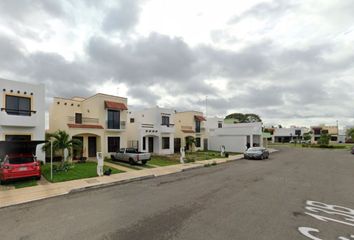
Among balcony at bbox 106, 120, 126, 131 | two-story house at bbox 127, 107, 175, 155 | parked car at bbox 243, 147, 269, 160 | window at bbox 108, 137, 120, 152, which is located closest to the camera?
balcony at bbox 106, 120, 126, 131

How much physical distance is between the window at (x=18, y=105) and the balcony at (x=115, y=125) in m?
8.10

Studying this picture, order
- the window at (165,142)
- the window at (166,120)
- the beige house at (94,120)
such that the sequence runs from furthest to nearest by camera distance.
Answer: the window at (166,120)
the window at (165,142)
the beige house at (94,120)

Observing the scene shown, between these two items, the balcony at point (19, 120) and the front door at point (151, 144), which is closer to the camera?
the balcony at point (19, 120)

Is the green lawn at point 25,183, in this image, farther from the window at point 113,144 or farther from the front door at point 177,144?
the front door at point 177,144

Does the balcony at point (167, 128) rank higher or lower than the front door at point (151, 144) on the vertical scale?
higher

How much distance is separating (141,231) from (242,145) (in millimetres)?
36260

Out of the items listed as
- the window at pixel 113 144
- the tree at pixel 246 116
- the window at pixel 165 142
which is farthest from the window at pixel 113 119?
the tree at pixel 246 116

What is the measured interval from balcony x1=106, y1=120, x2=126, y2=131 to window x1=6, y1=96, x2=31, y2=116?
8.10m

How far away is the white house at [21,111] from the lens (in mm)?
→ 17844

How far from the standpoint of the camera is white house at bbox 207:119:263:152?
40.4m

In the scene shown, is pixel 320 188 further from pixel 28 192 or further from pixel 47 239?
pixel 28 192

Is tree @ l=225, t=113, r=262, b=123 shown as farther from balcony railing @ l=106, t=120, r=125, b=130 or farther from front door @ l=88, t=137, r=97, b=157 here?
front door @ l=88, t=137, r=97, b=157

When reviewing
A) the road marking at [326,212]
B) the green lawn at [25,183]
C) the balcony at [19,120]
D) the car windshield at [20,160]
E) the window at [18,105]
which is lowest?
the green lawn at [25,183]

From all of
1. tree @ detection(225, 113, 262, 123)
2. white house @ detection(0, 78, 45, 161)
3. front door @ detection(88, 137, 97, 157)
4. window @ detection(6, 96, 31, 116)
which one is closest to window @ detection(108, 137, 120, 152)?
front door @ detection(88, 137, 97, 157)
